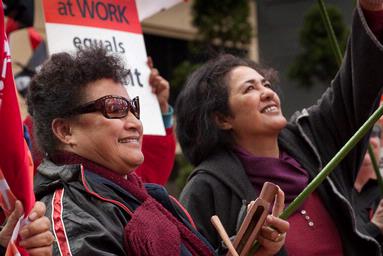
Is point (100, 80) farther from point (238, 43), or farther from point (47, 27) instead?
point (238, 43)

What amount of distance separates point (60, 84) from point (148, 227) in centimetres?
53

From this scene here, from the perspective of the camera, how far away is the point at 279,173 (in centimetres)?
292

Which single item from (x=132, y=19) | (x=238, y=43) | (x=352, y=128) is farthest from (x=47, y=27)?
(x=238, y=43)

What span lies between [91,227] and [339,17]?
37.0 feet

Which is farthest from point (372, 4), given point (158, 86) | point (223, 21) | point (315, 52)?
point (315, 52)

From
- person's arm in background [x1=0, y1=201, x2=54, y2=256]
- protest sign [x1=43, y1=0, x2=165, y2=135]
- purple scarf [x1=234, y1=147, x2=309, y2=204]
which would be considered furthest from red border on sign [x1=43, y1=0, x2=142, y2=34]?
person's arm in background [x1=0, y1=201, x2=54, y2=256]

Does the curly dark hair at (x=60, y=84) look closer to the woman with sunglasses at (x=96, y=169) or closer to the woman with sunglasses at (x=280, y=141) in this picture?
the woman with sunglasses at (x=96, y=169)

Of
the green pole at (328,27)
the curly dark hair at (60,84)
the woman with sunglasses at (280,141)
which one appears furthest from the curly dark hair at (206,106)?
the curly dark hair at (60,84)

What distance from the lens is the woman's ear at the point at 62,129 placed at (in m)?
2.41

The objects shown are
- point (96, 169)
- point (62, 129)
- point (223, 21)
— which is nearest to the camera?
point (96, 169)

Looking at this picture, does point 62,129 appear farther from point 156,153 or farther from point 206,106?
point 156,153

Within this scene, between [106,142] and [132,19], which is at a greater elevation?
[132,19]

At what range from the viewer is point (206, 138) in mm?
3107

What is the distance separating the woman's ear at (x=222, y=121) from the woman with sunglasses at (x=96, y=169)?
676 mm
